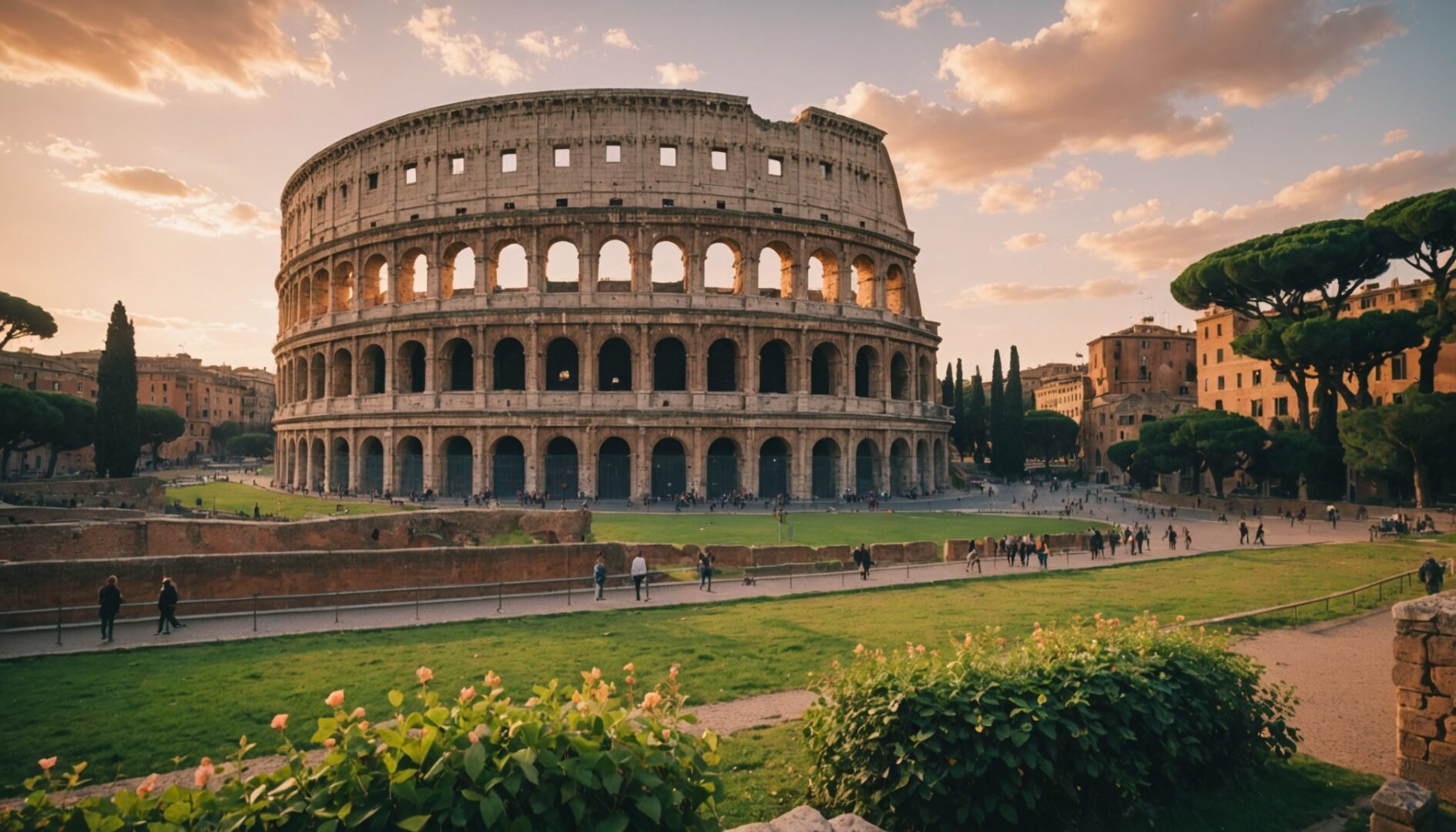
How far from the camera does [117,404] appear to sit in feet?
130

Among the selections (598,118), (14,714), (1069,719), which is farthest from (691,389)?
(1069,719)

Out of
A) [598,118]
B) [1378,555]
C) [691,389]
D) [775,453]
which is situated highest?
[598,118]

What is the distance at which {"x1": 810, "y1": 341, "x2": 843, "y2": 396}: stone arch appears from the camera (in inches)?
1515

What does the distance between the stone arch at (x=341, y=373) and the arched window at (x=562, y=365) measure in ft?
34.4

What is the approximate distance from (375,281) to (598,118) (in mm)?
14914

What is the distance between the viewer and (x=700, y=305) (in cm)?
3575

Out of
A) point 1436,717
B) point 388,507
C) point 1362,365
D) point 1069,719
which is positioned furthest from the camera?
point 1362,365

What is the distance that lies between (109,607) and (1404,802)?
49.1ft

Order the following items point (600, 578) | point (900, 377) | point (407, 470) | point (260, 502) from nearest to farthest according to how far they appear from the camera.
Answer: point (600, 578)
point (260, 502)
point (407, 470)
point (900, 377)

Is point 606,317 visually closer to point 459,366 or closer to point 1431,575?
point 459,366

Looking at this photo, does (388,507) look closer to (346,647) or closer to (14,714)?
(346,647)

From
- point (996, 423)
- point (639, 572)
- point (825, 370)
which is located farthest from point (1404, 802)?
point (996, 423)

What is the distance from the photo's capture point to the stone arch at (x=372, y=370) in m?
38.5

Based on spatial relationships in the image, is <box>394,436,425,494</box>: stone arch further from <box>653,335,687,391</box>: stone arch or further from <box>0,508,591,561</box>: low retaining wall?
<box>0,508,591,561</box>: low retaining wall
